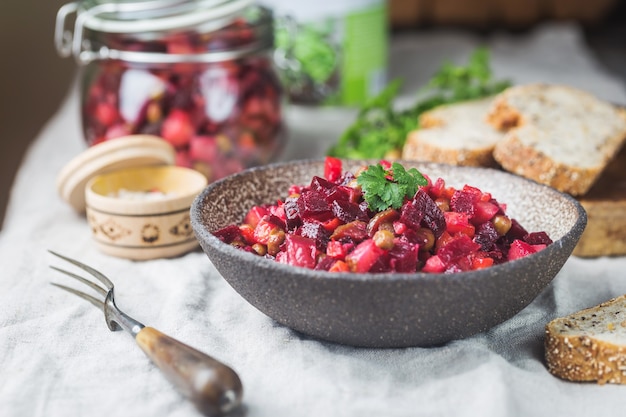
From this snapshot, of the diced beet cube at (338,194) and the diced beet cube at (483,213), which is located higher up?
the diced beet cube at (338,194)

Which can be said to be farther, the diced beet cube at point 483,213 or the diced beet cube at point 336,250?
the diced beet cube at point 483,213

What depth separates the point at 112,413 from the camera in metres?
1.56

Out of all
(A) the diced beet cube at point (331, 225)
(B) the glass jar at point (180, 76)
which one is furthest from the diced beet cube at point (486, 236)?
(B) the glass jar at point (180, 76)

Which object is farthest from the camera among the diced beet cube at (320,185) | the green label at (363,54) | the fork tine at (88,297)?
the green label at (363,54)

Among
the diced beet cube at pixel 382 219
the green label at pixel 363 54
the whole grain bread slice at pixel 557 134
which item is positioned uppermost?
the diced beet cube at pixel 382 219

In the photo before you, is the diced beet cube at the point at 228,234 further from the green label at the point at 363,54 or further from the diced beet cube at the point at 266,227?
the green label at the point at 363,54

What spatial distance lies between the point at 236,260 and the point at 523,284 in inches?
24.0

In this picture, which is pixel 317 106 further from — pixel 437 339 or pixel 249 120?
pixel 437 339

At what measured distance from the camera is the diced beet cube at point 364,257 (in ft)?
5.30

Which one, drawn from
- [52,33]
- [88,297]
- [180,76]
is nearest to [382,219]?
[88,297]

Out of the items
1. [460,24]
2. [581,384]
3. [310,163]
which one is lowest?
[460,24]

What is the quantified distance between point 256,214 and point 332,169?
24 cm

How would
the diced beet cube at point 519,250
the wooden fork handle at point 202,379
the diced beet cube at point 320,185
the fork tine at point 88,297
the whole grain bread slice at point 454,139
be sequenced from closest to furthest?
the wooden fork handle at point 202,379
the diced beet cube at point 519,250
the diced beet cube at point 320,185
the fork tine at point 88,297
the whole grain bread slice at point 454,139

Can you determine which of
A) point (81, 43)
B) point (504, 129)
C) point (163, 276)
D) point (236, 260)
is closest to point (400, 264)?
point (236, 260)
